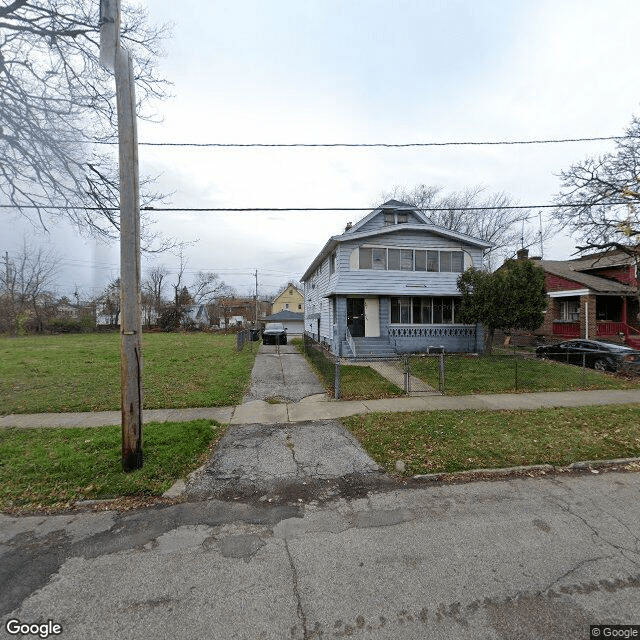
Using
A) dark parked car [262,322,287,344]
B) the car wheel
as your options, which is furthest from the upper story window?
dark parked car [262,322,287,344]

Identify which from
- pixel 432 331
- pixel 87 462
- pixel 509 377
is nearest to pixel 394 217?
pixel 432 331

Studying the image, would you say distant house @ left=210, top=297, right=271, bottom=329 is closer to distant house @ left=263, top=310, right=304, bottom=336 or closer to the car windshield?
distant house @ left=263, top=310, right=304, bottom=336

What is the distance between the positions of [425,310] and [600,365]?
7314 mm

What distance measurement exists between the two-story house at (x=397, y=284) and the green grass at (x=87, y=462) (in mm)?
10669

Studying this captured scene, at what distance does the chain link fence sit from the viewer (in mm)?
9344

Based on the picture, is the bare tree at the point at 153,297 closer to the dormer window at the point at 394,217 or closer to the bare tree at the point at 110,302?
the bare tree at the point at 110,302

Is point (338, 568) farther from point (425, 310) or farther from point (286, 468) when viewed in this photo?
point (425, 310)

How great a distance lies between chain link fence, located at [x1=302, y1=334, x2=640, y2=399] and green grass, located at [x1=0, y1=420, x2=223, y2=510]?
13.7 feet

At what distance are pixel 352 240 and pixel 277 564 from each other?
14.4m

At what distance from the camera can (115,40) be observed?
14.8 ft

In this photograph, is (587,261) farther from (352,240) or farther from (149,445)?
(149,445)

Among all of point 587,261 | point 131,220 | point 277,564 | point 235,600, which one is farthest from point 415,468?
point 587,261

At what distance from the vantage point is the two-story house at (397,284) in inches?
634

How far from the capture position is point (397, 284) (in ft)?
54.3
